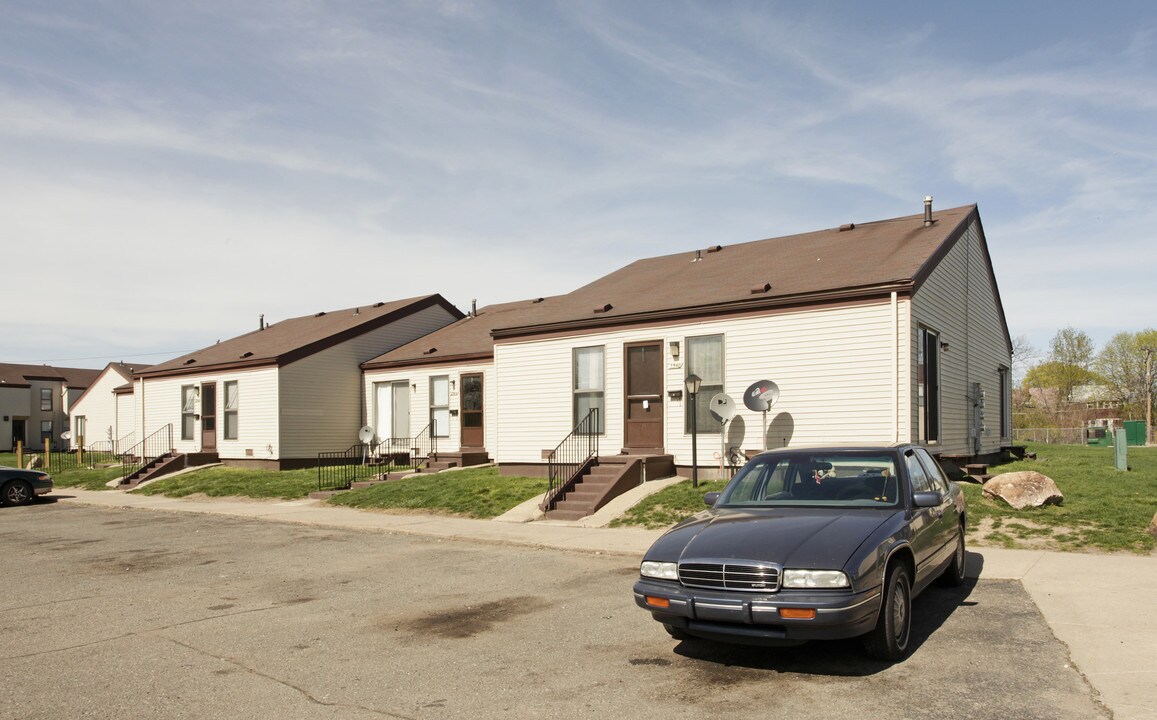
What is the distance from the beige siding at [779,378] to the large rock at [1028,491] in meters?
2.60

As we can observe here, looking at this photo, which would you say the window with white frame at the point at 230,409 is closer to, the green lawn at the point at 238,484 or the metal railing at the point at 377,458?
the green lawn at the point at 238,484

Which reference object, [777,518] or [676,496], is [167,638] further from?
[676,496]

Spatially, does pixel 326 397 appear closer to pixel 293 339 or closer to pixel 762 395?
pixel 293 339

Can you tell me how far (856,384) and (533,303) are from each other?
59.5ft

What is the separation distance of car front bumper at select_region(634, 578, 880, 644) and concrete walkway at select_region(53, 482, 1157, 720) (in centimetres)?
158

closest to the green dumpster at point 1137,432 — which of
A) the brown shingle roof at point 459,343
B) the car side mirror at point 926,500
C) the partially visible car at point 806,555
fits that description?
the brown shingle roof at point 459,343

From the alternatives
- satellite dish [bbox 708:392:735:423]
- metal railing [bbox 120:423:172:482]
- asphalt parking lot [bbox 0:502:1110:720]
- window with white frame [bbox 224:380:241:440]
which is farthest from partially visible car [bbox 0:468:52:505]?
satellite dish [bbox 708:392:735:423]

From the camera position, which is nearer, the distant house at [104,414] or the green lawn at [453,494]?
the green lawn at [453,494]

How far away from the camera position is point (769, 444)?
1753 centimetres

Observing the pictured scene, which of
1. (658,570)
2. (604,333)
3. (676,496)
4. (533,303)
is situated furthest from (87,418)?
(658,570)

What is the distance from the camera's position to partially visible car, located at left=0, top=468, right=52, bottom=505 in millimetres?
22891

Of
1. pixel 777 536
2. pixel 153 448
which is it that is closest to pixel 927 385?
pixel 777 536

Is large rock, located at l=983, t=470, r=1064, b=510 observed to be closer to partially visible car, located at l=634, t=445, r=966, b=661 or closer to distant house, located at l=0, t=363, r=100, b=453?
partially visible car, located at l=634, t=445, r=966, b=661

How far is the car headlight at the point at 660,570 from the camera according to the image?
6395 millimetres
